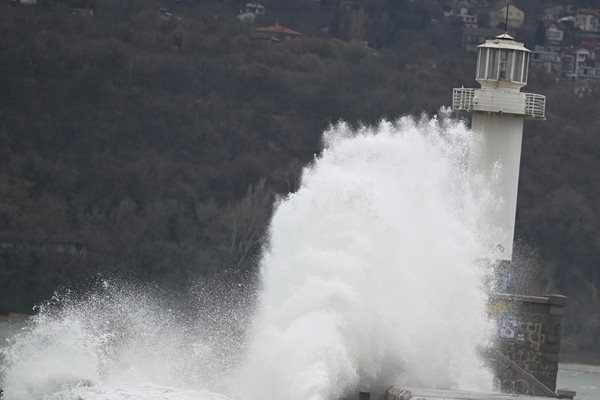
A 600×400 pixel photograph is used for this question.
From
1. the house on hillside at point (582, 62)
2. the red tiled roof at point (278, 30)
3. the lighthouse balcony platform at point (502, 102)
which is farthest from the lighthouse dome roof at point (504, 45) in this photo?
the house on hillside at point (582, 62)

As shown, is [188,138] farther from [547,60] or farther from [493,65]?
[493,65]

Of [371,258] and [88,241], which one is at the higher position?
[371,258]

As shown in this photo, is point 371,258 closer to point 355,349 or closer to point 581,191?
point 355,349

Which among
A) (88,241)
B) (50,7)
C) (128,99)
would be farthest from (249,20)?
(88,241)

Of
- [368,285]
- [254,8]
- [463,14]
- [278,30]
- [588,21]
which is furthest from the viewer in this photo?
[588,21]

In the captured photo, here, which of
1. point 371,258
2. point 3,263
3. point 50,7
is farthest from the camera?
point 50,7

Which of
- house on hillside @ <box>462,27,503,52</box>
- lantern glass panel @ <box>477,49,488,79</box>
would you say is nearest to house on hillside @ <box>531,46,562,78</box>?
house on hillside @ <box>462,27,503,52</box>

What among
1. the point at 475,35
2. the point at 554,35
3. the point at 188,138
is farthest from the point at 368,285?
the point at 554,35
